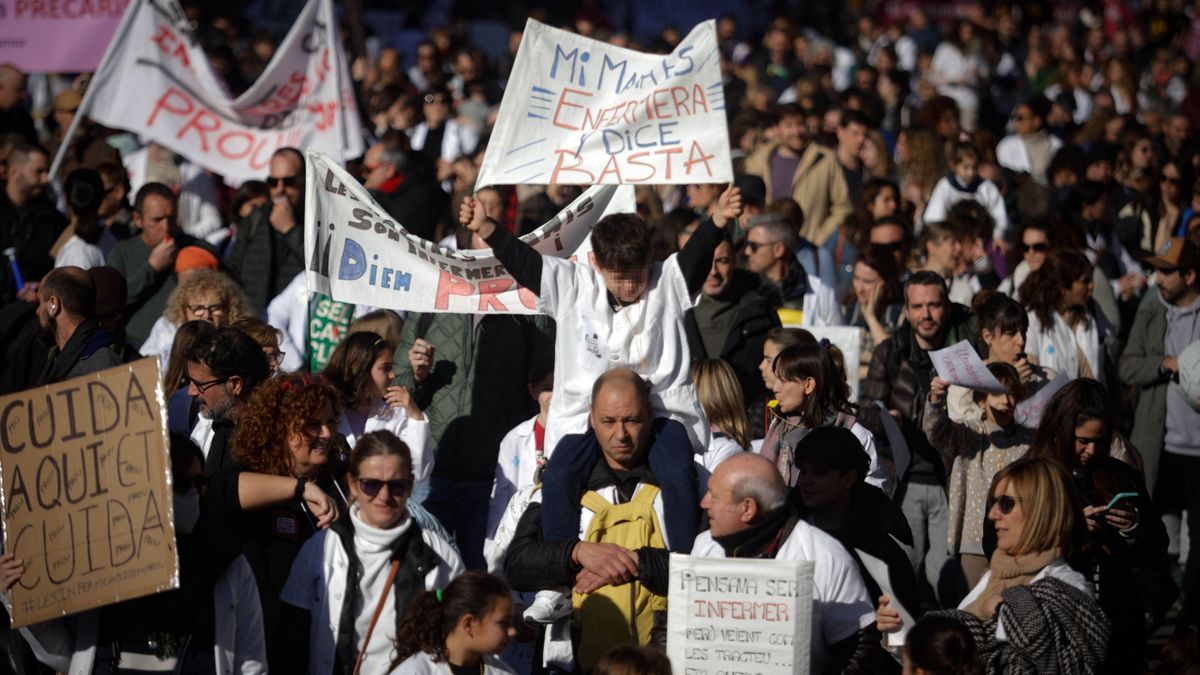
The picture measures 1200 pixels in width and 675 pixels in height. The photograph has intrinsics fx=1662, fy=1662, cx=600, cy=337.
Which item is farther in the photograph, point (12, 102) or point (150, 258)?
point (12, 102)

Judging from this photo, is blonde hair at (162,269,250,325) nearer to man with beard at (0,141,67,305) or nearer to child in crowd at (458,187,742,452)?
child in crowd at (458,187,742,452)

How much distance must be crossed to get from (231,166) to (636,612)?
6.61m

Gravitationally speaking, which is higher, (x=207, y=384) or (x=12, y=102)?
(x=12, y=102)

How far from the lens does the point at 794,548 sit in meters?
5.86

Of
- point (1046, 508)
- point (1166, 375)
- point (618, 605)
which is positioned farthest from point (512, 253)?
point (1166, 375)

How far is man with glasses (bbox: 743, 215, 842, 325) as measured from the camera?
9.99m

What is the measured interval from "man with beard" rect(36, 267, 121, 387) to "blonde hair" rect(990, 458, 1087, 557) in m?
4.18

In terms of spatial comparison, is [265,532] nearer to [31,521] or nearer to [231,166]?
[31,521]

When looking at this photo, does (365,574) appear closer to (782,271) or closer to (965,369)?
(965,369)

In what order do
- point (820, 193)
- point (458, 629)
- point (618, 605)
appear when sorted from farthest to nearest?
point (820, 193)
point (618, 605)
point (458, 629)

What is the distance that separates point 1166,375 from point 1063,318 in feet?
2.85

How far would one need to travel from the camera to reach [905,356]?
8914mm

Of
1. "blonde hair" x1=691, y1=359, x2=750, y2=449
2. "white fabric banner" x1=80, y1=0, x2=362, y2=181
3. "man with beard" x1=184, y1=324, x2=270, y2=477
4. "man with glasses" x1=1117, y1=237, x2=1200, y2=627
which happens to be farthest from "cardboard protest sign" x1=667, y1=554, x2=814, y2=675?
"white fabric banner" x1=80, y1=0, x2=362, y2=181

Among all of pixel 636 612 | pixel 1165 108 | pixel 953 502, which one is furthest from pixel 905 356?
pixel 1165 108
